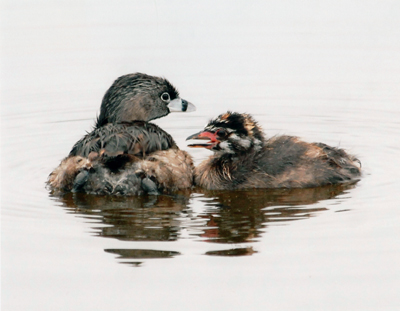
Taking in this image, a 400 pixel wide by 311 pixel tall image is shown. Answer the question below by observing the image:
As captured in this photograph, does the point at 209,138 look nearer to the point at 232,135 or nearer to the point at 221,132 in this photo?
the point at 221,132

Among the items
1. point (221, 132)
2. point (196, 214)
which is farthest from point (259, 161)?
point (196, 214)

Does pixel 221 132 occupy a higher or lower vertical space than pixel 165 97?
lower

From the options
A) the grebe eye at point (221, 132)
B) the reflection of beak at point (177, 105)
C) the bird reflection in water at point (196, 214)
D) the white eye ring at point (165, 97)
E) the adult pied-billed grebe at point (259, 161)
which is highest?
the white eye ring at point (165, 97)

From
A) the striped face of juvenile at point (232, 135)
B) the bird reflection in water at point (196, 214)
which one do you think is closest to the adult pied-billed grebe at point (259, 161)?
the striped face of juvenile at point (232, 135)

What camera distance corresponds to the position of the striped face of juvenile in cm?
972

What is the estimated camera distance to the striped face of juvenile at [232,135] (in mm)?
9719

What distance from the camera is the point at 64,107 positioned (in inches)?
520

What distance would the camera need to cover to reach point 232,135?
9.73 metres

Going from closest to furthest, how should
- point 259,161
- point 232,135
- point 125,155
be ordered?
1. point 125,155
2. point 259,161
3. point 232,135

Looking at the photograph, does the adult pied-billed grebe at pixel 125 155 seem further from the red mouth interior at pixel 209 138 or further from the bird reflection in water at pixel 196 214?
the red mouth interior at pixel 209 138

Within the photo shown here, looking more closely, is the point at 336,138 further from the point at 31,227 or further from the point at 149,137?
the point at 31,227

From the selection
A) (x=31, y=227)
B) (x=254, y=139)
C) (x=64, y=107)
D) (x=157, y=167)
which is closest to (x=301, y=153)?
(x=254, y=139)

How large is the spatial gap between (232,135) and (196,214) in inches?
51.5

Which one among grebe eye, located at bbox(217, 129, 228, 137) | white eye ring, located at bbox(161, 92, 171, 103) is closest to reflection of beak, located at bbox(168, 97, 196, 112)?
white eye ring, located at bbox(161, 92, 171, 103)
